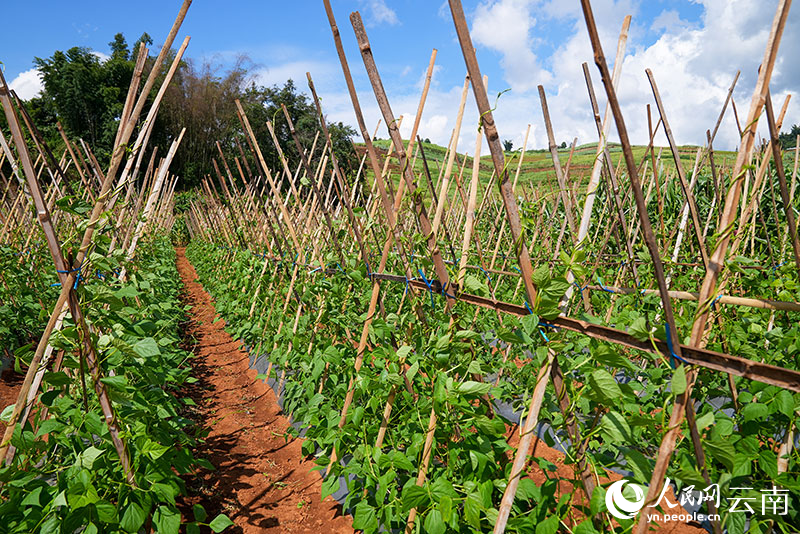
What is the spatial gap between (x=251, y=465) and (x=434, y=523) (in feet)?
7.10

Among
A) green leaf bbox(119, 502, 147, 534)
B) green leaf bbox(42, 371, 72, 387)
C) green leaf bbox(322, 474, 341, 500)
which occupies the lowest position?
green leaf bbox(322, 474, 341, 500)

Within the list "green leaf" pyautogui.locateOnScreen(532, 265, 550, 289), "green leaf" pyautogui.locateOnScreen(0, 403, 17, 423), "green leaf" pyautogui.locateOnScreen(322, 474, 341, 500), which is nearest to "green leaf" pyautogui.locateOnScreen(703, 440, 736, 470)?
"green leaf" pyautogui.locateOnScreen(532, 265, 550, 289)

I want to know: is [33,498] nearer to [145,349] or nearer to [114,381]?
[114,381]

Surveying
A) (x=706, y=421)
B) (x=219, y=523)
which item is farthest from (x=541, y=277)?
(x=219, y=523)

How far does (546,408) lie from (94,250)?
197 cm

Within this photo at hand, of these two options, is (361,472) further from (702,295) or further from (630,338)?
(702,295)

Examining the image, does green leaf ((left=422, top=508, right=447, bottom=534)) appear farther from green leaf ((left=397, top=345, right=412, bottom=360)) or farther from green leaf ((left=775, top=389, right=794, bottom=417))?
green leaf ((left=775, top=389, right=794, bottom=417))

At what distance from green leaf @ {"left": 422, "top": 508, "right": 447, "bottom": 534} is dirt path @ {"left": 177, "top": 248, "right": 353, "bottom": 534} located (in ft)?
3.91

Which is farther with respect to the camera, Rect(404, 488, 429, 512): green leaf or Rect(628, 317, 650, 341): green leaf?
Rect(404, 488, 429, 512): green leaf

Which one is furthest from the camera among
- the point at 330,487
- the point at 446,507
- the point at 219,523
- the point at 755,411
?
the point at 330,487

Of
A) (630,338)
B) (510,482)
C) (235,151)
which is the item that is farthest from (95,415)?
(235,151)

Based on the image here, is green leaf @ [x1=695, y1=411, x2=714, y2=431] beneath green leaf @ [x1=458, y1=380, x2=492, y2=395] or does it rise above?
above

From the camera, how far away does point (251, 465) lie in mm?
3262

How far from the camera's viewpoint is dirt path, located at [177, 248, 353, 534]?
8.76ft
